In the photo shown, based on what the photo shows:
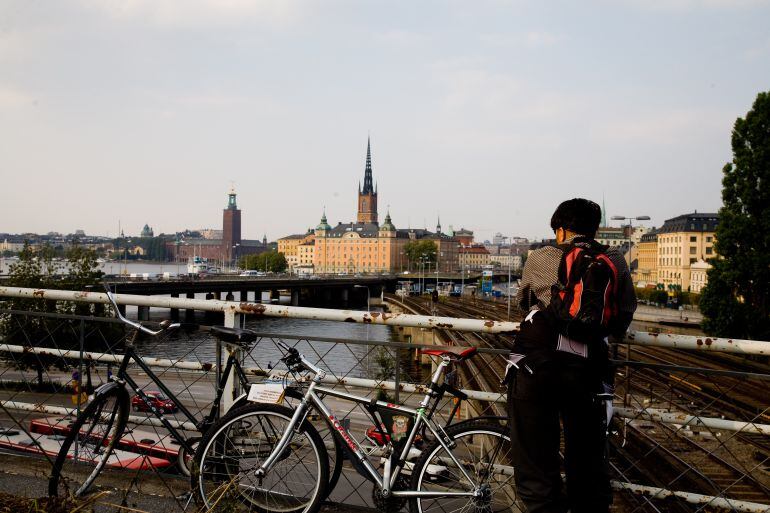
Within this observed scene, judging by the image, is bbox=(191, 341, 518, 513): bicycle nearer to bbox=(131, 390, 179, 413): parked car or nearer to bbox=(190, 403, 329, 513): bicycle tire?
bbox=(190, 403, 329, 513): bicycle tire

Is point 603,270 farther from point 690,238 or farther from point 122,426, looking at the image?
point 690,238

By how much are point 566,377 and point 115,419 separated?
275 centimetres

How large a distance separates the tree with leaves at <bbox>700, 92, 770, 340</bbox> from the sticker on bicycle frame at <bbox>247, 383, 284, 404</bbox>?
32456 mm

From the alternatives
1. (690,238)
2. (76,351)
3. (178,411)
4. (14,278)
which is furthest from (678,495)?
(690,238)

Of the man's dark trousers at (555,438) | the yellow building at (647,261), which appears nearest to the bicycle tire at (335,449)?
the man's dark trousers at (555,438)

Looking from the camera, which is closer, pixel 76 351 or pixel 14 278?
pixel 76 351

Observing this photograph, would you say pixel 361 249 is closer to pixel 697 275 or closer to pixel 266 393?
pixel 697 275

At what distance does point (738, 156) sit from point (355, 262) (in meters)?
157

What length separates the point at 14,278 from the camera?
1371 inches

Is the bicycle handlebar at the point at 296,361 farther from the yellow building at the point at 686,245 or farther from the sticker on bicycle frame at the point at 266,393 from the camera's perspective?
the yellow building at the point at 686,245

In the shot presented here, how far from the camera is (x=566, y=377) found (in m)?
3.24

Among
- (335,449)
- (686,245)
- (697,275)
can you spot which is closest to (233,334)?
(335,449)

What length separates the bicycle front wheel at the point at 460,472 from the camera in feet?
12.2

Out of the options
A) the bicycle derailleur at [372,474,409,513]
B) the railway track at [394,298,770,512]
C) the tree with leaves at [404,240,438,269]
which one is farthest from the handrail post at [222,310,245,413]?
the tree with leaves at [404,240,438,269]
